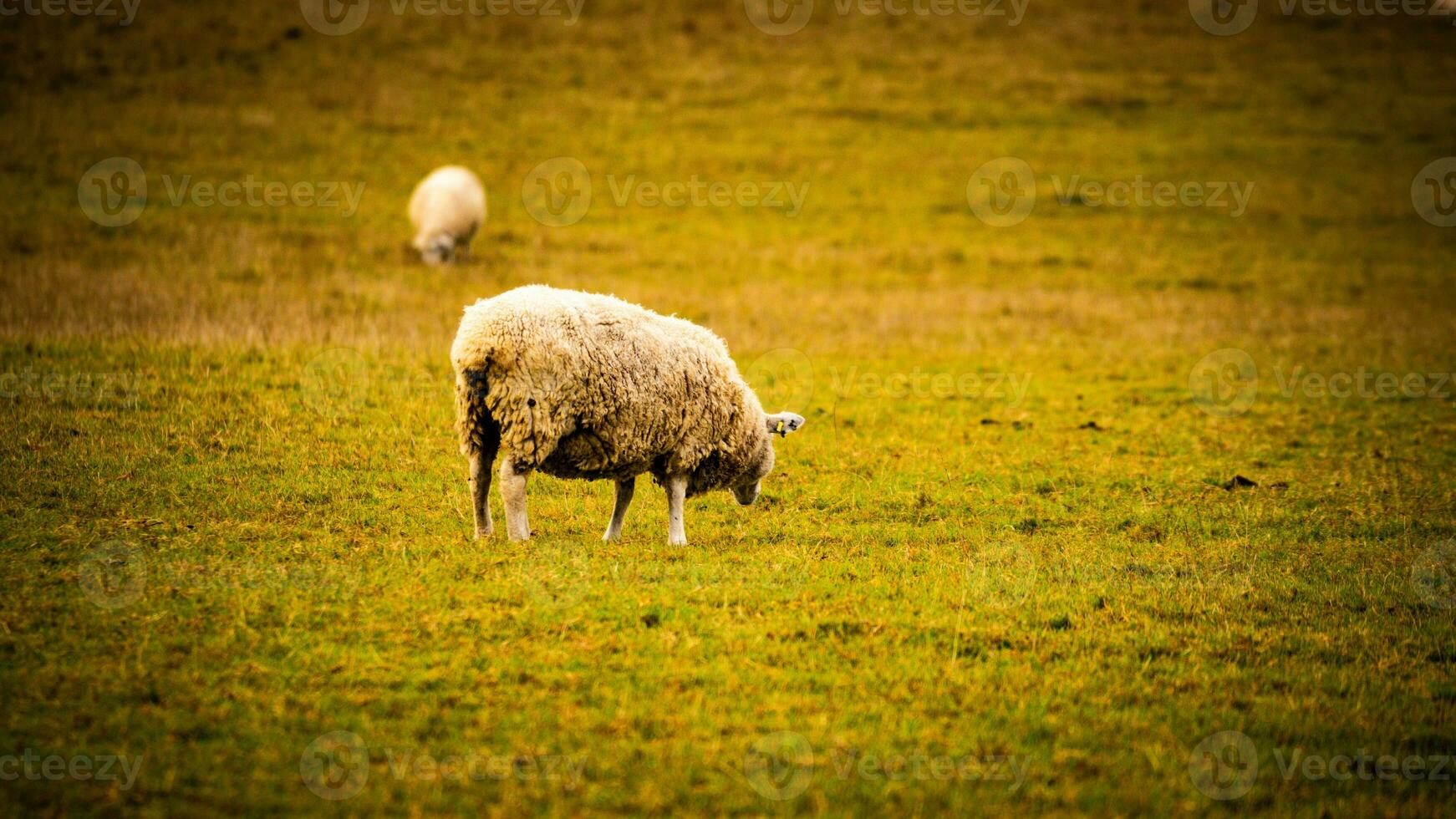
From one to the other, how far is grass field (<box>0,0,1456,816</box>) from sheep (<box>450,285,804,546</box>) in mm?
741

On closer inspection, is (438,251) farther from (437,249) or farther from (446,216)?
(446,216)

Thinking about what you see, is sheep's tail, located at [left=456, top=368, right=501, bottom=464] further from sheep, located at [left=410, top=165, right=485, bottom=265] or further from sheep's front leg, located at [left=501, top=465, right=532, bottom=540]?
sheep, located at [left=410, top=165, right=485, bottom=265]

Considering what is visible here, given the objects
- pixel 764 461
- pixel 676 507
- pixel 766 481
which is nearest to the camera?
pixel 676 507

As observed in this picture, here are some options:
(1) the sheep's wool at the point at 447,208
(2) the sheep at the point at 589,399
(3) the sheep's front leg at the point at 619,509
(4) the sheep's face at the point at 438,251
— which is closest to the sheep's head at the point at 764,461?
(2) the sheep at the point at 589,399

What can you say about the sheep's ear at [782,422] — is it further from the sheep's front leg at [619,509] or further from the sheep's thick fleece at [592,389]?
the sheep's front leg at [619,509]

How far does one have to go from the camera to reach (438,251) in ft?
82.8

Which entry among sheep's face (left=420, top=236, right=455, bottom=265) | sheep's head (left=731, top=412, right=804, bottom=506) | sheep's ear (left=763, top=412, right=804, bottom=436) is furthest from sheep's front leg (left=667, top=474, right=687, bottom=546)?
sheep's face (left=420, top=236, right=455, bottom=265)

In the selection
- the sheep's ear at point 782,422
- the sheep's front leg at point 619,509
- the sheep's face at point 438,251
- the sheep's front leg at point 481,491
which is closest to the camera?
the sheep's front leg at point 481,491

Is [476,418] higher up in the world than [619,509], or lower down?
higher up

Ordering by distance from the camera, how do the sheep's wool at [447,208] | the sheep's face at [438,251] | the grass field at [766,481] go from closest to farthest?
the grass field at [766,481] < the sheep's face at [438,251] < the sheep's wool at [447,208]

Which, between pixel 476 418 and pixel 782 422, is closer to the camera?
pixel 476 418

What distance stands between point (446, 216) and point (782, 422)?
57.6ft

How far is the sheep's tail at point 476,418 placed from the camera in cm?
888

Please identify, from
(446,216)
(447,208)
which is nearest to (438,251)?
(446,216)
